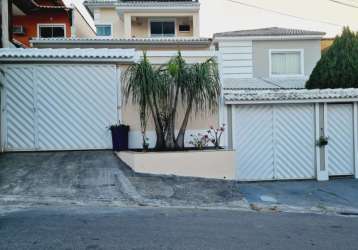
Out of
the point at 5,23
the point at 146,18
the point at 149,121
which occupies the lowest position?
the point at 149,121

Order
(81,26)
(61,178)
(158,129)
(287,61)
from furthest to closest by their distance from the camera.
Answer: (81,26)
(287,61)
(158,129)
(61,178)

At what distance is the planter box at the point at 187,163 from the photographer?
10.5 metres

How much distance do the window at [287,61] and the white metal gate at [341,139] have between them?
24.2 ft

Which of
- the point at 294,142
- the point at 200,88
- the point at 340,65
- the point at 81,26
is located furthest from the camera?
the point at 81,26

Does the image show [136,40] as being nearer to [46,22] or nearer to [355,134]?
[46,22]

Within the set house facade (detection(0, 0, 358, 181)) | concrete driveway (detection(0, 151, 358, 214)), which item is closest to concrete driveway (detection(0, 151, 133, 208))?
concrete driveway (detection(0, 151, 358, 214))

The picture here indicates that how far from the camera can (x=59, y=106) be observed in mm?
12047

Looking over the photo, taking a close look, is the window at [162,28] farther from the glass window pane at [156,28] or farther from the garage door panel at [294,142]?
the garage door panel at [294,142]

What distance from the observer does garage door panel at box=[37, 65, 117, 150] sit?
12.0 meters

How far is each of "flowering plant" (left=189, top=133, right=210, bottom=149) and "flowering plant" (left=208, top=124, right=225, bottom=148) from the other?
0.57 ft

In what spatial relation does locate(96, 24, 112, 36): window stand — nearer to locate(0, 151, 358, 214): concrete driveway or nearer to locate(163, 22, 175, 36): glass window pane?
locate(163, 22, 175, 36): glass window pane

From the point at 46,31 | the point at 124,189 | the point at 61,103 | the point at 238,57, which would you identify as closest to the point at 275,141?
the point at 124,189

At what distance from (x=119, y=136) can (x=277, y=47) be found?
10.9 meters

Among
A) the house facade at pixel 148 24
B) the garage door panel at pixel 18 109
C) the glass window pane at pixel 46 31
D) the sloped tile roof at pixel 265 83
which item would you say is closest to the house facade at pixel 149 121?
the garage door panel at pixel 18 109
